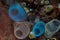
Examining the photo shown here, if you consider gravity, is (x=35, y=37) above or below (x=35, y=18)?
below

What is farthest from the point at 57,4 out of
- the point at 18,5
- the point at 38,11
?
the point at 18,5

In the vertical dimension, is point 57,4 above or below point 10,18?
above

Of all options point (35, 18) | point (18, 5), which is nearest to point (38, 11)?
point (35, 18)

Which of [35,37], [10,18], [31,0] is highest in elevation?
[31,0]

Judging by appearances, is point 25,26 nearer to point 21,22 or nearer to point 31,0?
point 21,22

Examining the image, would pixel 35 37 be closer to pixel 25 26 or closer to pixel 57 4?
pixel 25 26

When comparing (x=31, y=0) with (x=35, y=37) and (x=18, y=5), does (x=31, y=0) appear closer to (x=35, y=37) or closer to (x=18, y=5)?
(x=18, y=5)

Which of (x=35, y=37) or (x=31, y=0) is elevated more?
(x=31, y=0)
